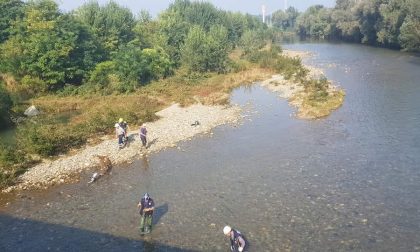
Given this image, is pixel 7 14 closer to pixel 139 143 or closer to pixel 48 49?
pixel 48 49

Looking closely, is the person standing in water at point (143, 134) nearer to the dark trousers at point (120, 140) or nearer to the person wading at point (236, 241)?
the dark trousers at point (120, 140)

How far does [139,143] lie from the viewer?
1404 inches

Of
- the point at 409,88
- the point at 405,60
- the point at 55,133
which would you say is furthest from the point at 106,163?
the point at 405,60

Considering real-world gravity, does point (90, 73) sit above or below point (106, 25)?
below

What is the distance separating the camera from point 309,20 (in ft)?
563

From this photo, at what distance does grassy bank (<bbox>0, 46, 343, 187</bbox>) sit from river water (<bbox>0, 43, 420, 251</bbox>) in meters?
5.49

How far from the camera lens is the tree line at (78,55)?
183ft

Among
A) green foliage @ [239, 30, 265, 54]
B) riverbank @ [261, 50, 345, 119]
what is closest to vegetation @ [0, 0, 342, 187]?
riverbank @ [261, 50, 345, 119]

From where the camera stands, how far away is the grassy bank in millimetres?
33062

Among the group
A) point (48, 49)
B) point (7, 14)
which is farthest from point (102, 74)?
point (7, 14)

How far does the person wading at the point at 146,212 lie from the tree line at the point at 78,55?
101ft

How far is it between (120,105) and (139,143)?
14.0 meters

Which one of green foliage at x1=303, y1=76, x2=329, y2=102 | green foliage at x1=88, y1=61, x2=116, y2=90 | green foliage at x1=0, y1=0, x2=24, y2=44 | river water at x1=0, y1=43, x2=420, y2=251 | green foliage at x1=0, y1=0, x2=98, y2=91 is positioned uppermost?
green foliage at x1=0, y1=0, x2=24, y2=44

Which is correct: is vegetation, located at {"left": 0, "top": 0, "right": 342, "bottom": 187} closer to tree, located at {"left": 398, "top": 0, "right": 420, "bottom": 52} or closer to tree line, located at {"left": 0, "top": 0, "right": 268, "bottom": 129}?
tree line, located at {"left": 0, "top": 0, "right": 268, "bottom": 129}
